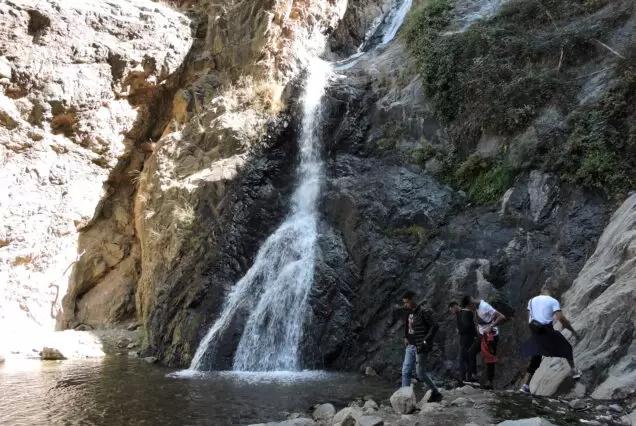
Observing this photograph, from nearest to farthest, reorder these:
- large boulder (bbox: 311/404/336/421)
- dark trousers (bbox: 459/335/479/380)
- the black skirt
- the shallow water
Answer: the black skirt, large boulder (bbox: 311/404/336/421), the shallow water, dark trousers (bbox: 459/335/479/380)

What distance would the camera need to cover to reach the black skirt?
760 cm

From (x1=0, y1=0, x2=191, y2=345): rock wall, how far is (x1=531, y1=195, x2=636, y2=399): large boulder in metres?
17.1

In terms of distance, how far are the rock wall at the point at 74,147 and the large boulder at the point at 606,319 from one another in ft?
56.0

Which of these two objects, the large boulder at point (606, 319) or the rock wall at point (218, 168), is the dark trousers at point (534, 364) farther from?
the rock wall at point (218, 168)

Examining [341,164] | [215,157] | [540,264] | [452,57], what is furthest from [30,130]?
[540,264]

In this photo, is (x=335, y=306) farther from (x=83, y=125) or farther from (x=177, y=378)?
(x=83, y=125)

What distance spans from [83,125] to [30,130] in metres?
1.83

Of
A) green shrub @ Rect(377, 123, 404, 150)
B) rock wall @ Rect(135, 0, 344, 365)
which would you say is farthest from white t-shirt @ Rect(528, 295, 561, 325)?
green shrub @ Rect(377, 123, 404, 150)

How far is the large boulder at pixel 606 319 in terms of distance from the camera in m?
7.18

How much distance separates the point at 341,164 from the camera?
59.3 feet

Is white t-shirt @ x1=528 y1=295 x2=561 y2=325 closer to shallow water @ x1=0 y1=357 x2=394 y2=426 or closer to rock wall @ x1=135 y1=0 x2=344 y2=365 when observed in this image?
shallow water @ x1=0 y1=357 x2=394 y2=426

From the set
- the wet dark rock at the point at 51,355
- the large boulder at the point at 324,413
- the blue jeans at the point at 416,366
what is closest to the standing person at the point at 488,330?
the blue jeans at the point at 416,366

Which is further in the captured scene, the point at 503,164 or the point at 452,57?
the point at 452,57

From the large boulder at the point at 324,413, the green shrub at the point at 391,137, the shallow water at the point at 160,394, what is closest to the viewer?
the large boulder at the point at 324,413
